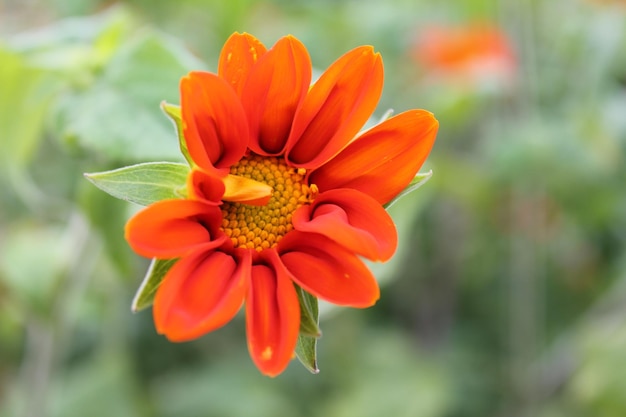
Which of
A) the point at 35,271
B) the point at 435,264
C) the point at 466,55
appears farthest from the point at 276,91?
the point at 435,264

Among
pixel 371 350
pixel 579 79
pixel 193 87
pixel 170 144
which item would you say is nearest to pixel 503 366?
pixel 371 350

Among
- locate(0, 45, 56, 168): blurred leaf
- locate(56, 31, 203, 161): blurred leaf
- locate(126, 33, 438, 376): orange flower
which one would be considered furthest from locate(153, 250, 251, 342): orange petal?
locate(0, 45, 56, 168): blurred leaf

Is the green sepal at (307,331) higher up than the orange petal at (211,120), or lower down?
lower down

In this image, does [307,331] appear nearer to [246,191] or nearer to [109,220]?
[246,191]

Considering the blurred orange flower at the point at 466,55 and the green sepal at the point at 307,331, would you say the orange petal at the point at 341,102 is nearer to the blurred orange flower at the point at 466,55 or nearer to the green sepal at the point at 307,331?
the green sepal at the point at 307,331

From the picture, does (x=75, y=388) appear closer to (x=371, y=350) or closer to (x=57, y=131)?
(x=371, y=350)

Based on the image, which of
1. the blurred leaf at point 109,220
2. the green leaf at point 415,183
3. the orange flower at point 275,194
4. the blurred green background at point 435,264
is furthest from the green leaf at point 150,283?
the blurred green background at point 435,264

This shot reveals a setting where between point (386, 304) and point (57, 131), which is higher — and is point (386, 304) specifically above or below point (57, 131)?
below
